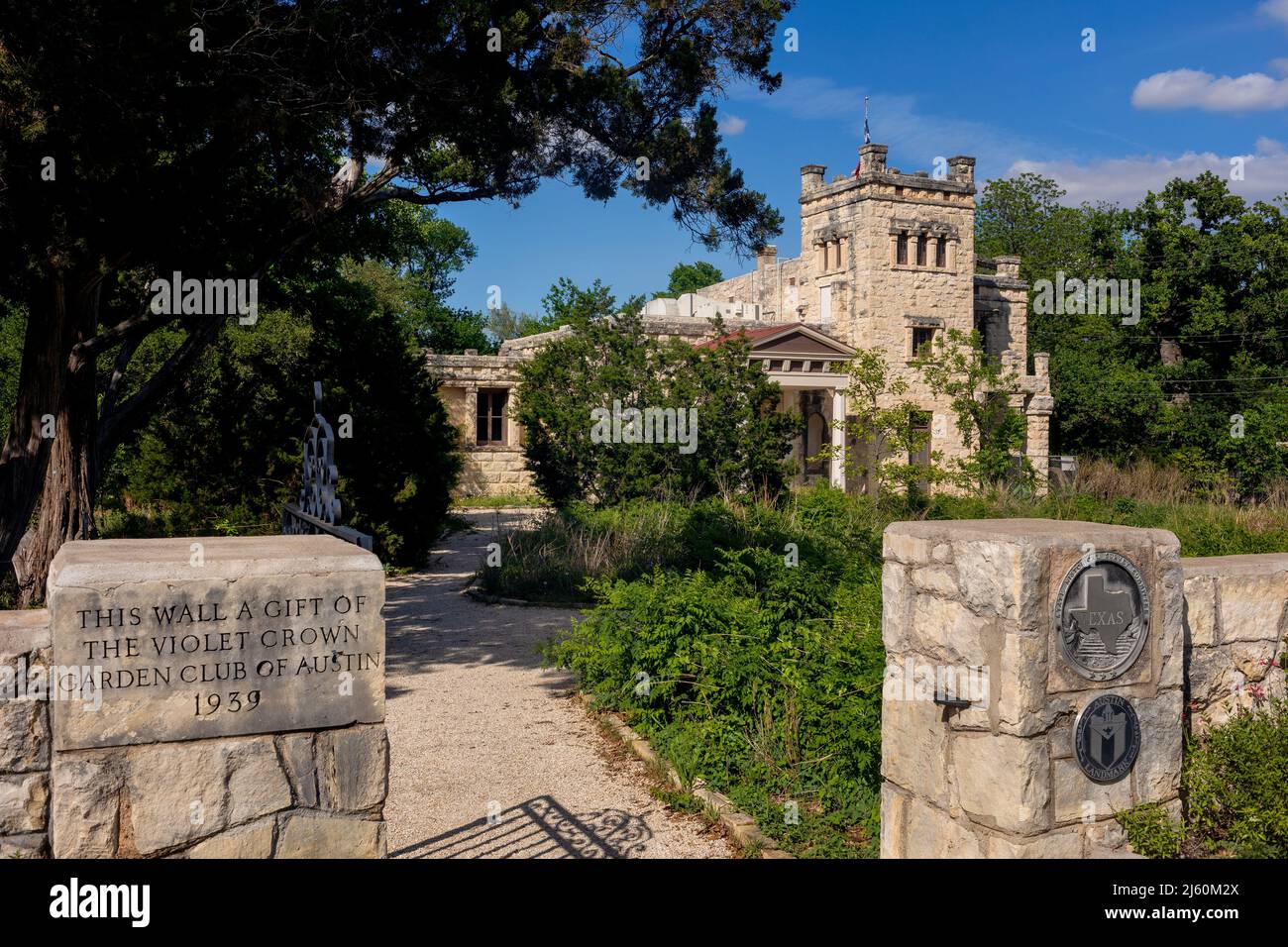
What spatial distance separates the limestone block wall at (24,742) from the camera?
280cm

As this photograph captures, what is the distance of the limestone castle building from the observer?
26.2m

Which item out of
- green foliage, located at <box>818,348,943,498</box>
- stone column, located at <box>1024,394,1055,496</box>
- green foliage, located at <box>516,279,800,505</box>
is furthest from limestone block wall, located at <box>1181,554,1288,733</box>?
stone column, located at <box>1024,394,1055,496</box>

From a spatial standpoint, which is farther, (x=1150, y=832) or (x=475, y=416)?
(x=475, y=416)

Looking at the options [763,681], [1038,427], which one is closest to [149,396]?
[763,681]

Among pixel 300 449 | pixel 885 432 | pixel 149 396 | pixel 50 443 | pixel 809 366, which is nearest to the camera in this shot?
pixel 50 443

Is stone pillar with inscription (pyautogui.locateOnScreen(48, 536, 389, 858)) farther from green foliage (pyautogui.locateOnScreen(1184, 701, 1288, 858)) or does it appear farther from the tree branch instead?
the tree branch

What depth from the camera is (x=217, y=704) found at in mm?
2936

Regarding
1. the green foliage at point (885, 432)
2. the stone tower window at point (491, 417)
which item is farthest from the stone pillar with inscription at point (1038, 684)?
the stone tower window at point (491, 417)

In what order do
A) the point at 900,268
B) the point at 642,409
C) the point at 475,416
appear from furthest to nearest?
the point at 900,268
the point at 475,416
the point at 642,409

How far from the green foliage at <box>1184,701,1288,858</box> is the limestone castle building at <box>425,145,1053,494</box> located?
21170 mm

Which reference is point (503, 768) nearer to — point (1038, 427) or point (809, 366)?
point (809, 366)

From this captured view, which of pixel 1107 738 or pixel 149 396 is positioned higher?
pixel 149 396

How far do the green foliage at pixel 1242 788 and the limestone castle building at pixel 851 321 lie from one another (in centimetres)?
2117

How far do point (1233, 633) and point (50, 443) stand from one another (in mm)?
9199
